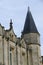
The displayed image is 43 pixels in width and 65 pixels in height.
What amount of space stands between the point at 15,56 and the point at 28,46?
464 cm

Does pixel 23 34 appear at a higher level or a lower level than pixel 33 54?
higher

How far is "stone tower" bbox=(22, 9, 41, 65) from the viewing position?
3669 cm

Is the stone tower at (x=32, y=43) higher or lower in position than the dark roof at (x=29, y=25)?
lower

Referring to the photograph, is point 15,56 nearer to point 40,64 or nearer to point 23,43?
point 23,43

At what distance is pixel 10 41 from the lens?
104 feet

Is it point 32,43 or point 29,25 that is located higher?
point 29,25

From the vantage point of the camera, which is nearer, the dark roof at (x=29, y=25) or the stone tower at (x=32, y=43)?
the stone tower at (x=32, y=43)

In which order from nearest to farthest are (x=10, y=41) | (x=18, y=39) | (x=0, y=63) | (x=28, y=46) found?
(x=0, y=63) < (x=10, y=41) < (x=18, y=39) < (x=28, y=46)

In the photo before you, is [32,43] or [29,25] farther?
[29,25]

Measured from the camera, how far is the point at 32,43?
36969mm

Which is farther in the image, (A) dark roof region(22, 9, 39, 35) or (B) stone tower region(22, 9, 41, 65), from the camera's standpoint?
(A) dark roof region(22, 9, 39, 35)

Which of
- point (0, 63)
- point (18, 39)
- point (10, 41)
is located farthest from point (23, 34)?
point (0, 63)

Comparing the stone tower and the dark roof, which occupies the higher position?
the dark roof

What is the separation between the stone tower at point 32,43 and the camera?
3669 cm
